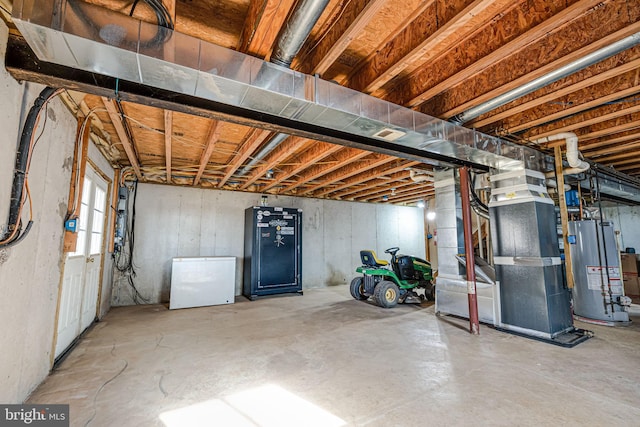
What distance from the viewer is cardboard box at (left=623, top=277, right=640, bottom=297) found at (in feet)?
17.2

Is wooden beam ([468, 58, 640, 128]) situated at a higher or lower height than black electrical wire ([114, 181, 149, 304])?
higher

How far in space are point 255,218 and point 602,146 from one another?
5535mm

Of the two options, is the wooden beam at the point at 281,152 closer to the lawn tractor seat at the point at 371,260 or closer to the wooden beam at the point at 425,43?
the wooden beam at the point at 425,43

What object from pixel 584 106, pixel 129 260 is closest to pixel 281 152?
pixel 584 106

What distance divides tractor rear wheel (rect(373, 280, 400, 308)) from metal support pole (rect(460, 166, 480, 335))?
142 cm

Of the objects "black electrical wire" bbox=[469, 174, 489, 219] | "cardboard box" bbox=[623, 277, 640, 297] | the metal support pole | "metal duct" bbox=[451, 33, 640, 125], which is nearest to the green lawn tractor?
the metal support pole

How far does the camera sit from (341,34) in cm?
174

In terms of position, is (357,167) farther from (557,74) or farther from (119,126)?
(119,126)

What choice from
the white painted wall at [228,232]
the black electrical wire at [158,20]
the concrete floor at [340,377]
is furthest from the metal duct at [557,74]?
the white painted wall at [228,232]

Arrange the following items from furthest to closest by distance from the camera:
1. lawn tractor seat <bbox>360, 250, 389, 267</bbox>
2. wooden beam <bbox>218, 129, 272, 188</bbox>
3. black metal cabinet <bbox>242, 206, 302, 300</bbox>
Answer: black metal cabinet <bbox>242, 206, 302, 300</bbox>
lawn tractor seat <bbox>360, 250, 389, 267</bbox>
wooden beam <bbox>218, 129, 272, 188</bbox>

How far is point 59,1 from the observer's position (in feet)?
4.31

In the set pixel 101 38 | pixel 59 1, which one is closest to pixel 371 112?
pixel 101 38

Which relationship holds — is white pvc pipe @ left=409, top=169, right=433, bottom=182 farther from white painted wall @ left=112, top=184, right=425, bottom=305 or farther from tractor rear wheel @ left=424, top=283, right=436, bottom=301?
white painted wall @ left=112, top=184, right=425, bottom=305

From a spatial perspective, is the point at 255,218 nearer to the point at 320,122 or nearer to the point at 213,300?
the point at 213,300
